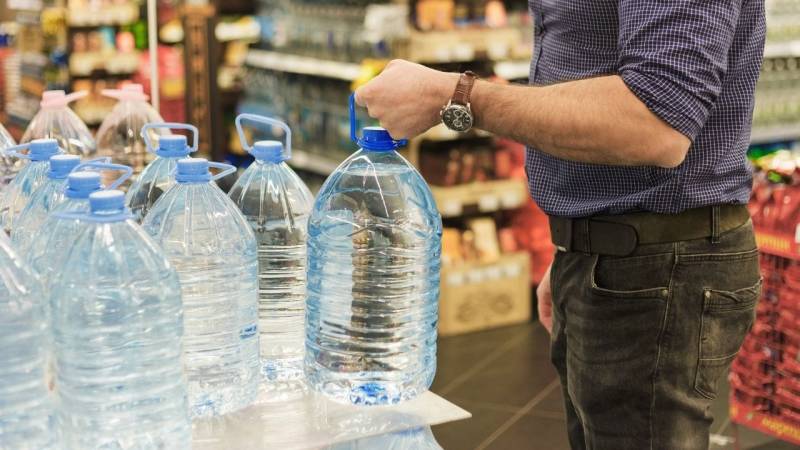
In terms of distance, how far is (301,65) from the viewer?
6.47 meters

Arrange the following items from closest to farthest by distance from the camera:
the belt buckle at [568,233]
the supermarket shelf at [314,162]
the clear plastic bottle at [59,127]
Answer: the belt buckle at [568,233] < the clear plastic bottle at [59,127] < the supermarket shelf at [314,162]

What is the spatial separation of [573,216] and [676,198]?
0.23m

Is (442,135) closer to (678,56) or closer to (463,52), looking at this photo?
(463,52)

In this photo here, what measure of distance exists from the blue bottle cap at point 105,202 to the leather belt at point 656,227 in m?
1.06

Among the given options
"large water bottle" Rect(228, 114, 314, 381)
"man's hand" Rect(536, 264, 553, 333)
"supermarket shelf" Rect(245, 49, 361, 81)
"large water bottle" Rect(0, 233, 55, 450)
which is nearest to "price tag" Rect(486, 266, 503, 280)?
"supermarket shelf" Rect(245, 49, 361, 81)

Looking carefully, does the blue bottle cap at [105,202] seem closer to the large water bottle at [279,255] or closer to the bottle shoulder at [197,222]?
the bottle shoulder at [197,222]

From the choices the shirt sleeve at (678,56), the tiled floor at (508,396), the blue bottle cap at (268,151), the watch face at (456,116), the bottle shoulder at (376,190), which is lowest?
the tiled floor at (508,396)

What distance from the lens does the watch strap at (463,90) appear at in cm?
195

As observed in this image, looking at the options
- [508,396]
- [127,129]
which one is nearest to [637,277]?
[127,129]

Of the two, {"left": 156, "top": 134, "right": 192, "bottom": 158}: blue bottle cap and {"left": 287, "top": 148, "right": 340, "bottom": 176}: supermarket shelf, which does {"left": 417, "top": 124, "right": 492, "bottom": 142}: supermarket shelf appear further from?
{"left": 156, "top": 134, "right": 192, "bottom": 158}: blue bottle cap

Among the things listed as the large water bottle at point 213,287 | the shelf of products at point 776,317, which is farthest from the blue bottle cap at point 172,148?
the shelf of products at point 776,317

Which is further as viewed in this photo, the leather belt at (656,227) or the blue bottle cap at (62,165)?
the leather belt at (656,227)

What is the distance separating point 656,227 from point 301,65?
4.59 m

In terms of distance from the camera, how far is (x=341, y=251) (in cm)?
208
